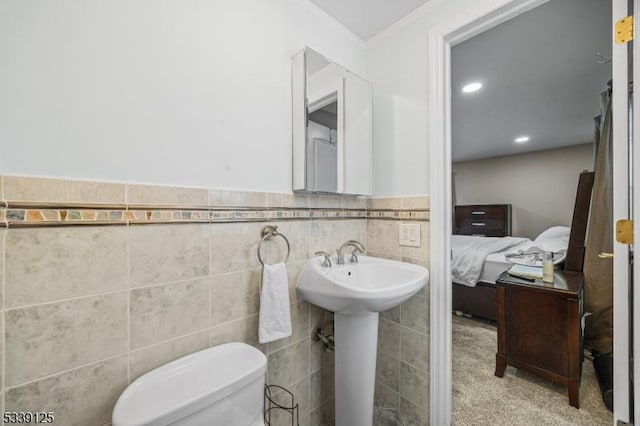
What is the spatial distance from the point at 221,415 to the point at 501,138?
16.3ft

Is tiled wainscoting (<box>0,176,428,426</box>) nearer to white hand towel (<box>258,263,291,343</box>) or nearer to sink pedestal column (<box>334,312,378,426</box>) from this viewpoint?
white hand towel (<box>258,263,291,343</box>)

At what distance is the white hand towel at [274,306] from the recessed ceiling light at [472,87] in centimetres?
243

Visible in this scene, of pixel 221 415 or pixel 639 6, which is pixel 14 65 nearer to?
pixel 221 415

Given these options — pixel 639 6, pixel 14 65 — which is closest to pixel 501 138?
pixel 639 6

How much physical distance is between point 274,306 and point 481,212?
5472 mm

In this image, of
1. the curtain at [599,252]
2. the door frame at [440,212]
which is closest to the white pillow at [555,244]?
the curtain at [599,252]

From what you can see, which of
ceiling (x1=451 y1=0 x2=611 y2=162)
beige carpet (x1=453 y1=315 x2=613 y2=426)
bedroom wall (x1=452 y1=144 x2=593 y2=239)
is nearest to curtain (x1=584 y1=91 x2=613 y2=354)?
beige carpet (x1=453 y1=315 x2=613 y2=426)

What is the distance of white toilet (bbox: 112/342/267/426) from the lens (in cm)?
65

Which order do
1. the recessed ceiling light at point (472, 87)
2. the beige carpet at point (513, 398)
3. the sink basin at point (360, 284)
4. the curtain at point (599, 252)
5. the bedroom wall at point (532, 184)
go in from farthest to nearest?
the bedroom wall at point (532, 184)
the recessed ceiling light at point (472, 87)
the curtain at point (599, 252)
the beige carpet at point (513, 398)
the sink basin at point (360, 284)

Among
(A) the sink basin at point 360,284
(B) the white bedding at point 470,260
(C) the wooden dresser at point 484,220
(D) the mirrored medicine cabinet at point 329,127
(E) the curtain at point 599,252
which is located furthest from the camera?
(C) the wooden dresser at point 484,220

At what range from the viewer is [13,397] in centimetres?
64

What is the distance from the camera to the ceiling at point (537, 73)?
1537mm

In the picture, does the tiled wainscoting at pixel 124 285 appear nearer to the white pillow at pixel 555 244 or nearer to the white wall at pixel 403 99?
the white wall at pixel 403 99

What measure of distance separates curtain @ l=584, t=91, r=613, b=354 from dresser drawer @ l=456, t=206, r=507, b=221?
11.3ft
